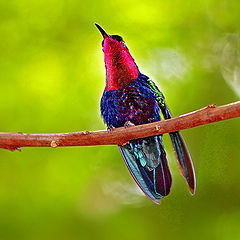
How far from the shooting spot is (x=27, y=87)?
5172 millimetres

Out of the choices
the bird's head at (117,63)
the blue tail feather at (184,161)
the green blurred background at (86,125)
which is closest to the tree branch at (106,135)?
the blue tail feather at (184,161)

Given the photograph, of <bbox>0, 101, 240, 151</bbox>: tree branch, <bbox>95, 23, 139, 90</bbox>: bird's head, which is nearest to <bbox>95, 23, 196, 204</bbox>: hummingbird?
<bbox>95, 23, 139, 90</bbox>: bird's head

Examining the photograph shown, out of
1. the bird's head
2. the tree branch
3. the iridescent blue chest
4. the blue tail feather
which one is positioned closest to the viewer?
the tree branch

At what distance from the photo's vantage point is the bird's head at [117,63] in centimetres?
400

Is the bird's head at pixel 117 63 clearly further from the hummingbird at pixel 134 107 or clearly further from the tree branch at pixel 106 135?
the tree branch at pixel 106 135

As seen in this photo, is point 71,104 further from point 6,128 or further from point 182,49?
point 182,49

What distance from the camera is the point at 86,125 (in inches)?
210

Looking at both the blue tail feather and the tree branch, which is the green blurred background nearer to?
the blue tail feather

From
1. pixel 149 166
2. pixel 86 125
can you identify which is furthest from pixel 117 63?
pixel 86 125

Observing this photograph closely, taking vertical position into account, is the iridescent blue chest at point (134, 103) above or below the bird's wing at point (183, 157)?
above

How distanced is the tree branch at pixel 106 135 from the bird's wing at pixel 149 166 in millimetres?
999

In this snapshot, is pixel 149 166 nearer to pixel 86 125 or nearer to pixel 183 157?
pixel 183 157

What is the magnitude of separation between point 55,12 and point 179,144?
2698 mm

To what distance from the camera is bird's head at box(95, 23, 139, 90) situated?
157 inches
